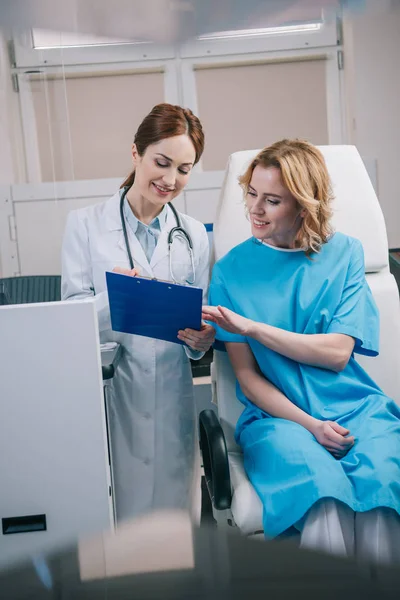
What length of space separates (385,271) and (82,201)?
71.3 inches

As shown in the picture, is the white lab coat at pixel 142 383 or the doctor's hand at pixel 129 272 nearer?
the doctor's hand at pixel 129 272

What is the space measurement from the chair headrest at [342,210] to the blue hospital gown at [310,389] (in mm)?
84

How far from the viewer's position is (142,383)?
1554 mm

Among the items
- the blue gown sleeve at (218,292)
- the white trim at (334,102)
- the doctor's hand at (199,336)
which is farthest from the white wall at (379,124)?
the doctor's hand at (199,336)

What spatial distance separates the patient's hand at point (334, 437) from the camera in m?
1.22

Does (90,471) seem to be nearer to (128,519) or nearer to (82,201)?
(128,519)

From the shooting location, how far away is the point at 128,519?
253 mm

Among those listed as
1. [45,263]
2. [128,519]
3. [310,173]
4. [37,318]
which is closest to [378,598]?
[128,519]

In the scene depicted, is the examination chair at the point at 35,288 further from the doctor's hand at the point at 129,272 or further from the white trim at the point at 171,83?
the white trim at the point at 171,83

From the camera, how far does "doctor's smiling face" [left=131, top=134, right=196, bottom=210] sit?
1456mm

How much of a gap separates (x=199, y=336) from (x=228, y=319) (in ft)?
0.31

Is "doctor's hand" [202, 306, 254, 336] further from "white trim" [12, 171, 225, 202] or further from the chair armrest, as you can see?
"white trim" [12, 171, 225, 202]

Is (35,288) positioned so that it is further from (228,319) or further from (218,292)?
(228,319)

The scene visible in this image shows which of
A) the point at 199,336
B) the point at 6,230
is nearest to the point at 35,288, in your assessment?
the point at 6,230
